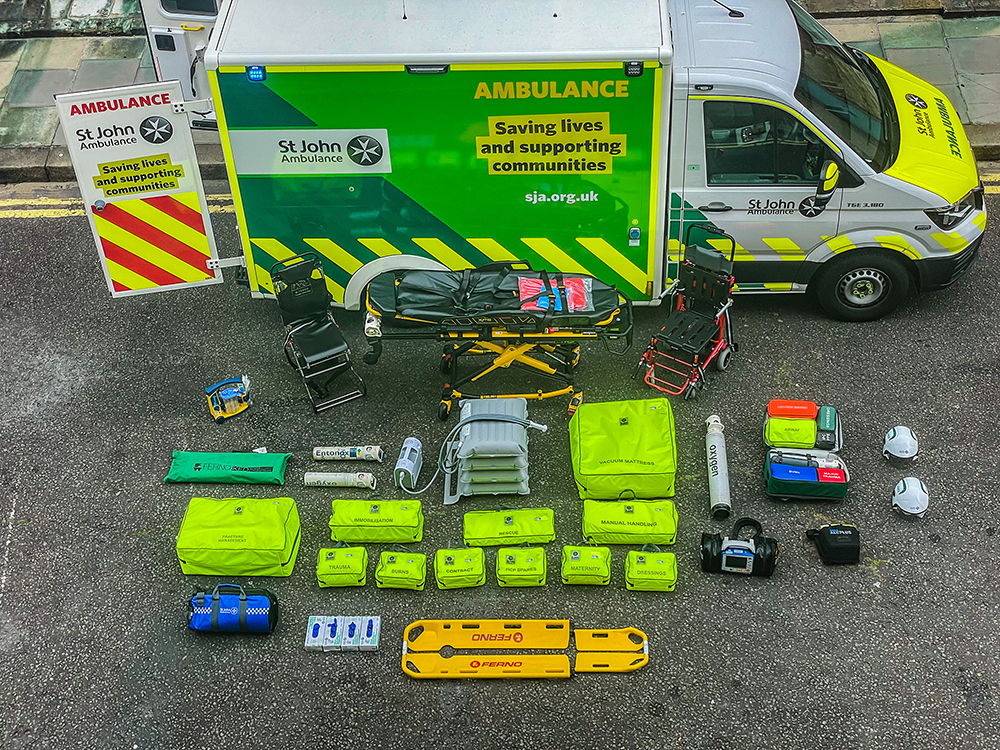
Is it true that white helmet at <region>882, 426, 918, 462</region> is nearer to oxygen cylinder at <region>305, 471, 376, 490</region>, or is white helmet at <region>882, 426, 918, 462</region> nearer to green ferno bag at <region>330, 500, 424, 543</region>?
green ferno bag at <region>330, 500, 424, 543</region>

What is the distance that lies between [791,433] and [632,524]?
62.1 inches

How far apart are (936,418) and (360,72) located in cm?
543

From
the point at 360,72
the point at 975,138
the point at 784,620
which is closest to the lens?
the point at 784,620

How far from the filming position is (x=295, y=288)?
8.51m

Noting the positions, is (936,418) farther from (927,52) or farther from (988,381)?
(927,52)

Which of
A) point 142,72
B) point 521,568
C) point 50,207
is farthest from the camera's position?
point 142,72

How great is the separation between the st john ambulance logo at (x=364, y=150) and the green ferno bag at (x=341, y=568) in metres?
3.18

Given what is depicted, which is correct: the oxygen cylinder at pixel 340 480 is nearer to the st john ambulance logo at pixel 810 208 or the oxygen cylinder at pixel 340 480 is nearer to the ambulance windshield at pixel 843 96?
the st john ambulance logo at pixel 810 208

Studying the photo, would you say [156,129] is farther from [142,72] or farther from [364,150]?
[142,72]

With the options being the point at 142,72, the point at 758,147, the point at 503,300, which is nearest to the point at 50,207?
the point at 142,72

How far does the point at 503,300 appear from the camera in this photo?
8156mm

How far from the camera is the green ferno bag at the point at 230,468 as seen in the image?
26.2 feet

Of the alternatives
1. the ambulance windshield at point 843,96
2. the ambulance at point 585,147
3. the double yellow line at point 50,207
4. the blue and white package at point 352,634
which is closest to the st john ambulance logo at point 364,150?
the ambulance at point 585,147

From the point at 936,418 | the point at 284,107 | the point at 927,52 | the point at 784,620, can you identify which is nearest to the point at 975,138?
the point at 927,52
